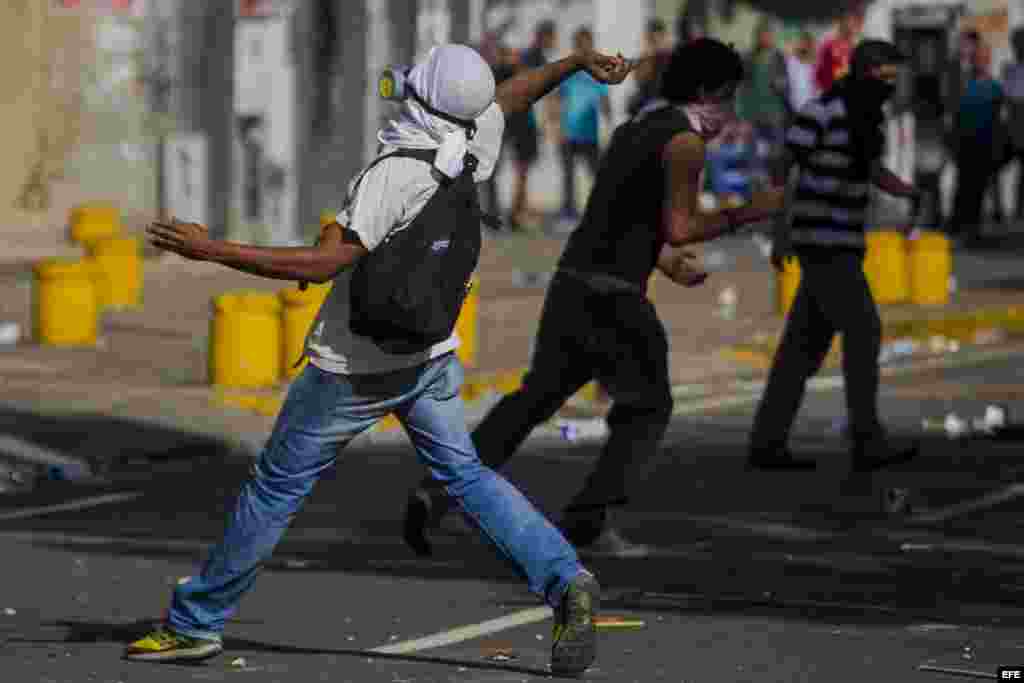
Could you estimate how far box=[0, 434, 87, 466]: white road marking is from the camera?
15.2 metres

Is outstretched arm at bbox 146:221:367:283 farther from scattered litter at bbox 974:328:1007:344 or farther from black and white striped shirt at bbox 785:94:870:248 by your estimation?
scattered litter at bbox 974:328:1007:344

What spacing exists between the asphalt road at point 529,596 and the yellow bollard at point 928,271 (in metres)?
6.38

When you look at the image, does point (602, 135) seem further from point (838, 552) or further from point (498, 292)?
point (838, 552)

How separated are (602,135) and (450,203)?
2224cm

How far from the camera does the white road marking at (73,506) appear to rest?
1347cm

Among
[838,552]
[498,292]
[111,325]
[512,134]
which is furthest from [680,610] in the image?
[512,134]

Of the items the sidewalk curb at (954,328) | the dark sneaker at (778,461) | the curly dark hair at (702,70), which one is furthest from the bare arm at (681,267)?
the sidewalk curb at (954,328)

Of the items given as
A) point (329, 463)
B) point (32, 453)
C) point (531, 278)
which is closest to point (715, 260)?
point (531, 278)

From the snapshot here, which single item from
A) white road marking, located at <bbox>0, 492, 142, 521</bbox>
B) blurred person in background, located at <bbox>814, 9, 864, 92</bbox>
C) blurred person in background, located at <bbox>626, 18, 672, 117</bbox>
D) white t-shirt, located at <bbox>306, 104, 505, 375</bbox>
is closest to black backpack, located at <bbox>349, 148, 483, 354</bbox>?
white t-shirt, located at <bbox>306, 104, 505, 375</bbox>

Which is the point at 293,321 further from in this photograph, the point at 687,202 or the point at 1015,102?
the point at 1015,102

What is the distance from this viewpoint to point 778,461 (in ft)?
48.5

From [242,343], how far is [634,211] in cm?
612

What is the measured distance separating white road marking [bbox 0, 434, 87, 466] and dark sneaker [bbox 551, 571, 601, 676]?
617 centimetres

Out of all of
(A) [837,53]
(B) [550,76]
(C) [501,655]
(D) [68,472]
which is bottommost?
(D) [68,472]
